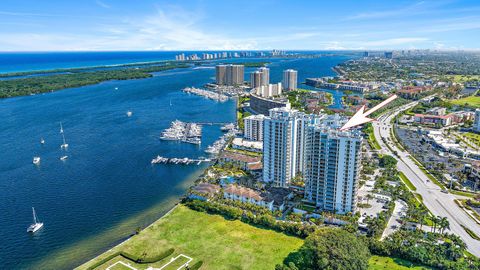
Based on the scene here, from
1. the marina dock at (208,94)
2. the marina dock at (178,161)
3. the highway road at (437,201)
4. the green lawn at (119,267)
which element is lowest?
the green lawn at (119,267)

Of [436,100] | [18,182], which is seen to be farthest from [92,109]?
[436,100]

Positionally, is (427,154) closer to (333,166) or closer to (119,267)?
(333,166)

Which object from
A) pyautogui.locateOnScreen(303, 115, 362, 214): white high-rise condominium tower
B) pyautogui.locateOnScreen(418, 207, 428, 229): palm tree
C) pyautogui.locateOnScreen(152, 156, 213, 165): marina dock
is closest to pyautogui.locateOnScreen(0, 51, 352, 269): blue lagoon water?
pyautogui.locateOnScreen(152, 156, 213, 165): marina dock

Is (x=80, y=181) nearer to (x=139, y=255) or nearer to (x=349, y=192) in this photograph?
(x=139, y=255)

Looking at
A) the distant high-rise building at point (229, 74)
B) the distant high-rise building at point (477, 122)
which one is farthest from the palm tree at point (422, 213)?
the distant high-rise building at point (229, 74)

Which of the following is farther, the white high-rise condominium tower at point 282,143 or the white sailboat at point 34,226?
the white high-rise condominium tower at point 282,143

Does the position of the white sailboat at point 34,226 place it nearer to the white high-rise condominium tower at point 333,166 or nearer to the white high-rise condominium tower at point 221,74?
the white high-rise condominium tower at point 333,166
